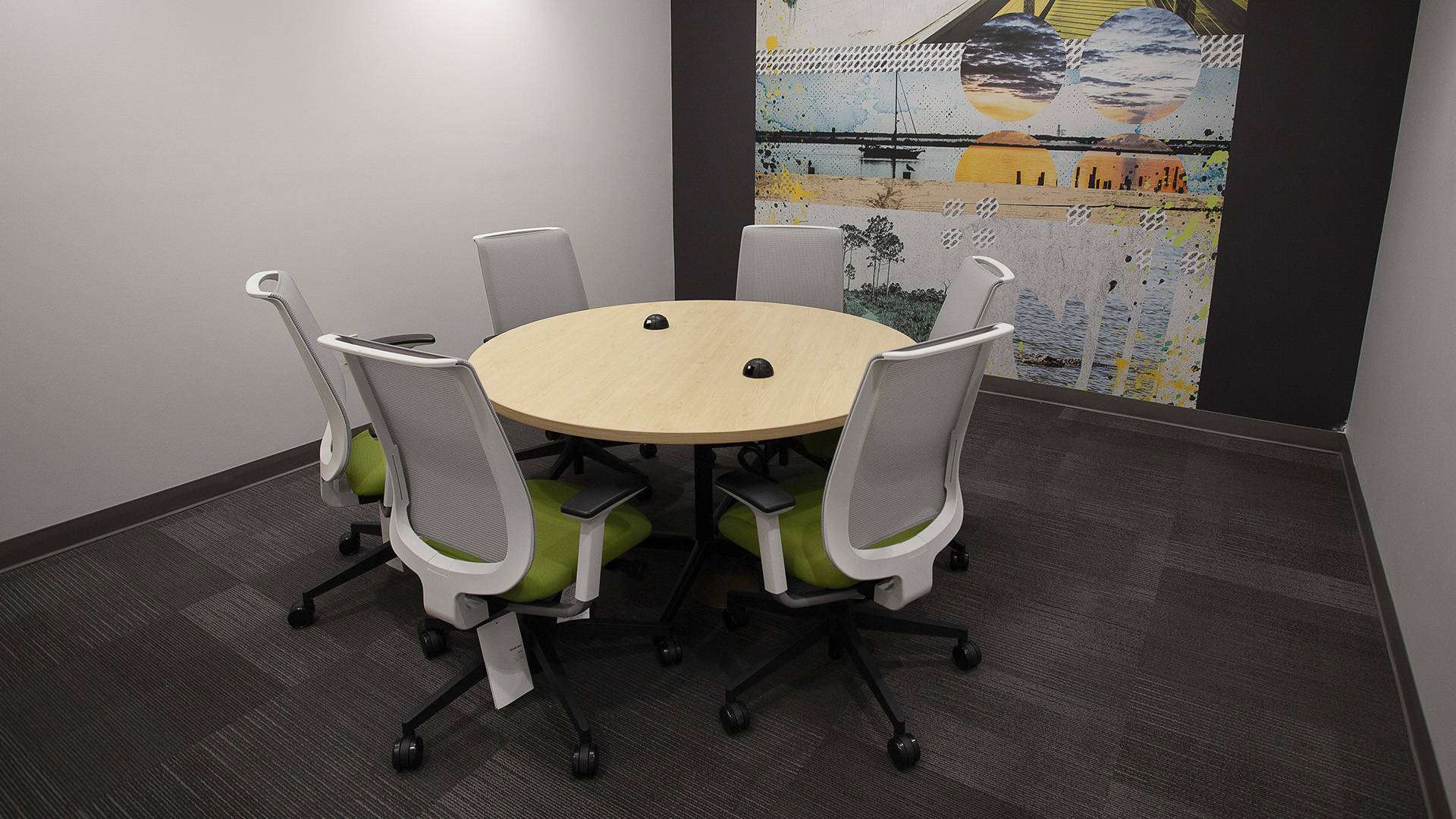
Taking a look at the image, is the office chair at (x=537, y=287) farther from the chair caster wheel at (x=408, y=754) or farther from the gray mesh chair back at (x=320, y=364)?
the chair caster wheel at (x=408, y=754)

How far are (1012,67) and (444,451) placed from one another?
3.76 meters

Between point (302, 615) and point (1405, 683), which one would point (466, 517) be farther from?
point (1405, 683)

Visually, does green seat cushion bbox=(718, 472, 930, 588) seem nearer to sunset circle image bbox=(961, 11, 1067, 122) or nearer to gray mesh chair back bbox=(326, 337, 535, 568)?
gray mesh chair back bbox=(326, 337, 535, 568)

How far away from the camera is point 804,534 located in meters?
2.12

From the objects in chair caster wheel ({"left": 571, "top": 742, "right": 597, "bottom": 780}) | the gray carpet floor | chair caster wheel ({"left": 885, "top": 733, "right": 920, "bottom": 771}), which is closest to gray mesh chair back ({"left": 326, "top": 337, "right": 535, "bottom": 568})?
chair caster wheel ({"left": 571, "top": 742, "right": 597, "bottom": 780})

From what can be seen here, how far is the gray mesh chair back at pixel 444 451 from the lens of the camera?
1645 mm

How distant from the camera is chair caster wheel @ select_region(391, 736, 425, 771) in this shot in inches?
80.2

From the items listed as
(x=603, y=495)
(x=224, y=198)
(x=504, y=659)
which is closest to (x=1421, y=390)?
(x=603, y=495)

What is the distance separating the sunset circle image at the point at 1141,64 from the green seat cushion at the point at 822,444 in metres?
2.46

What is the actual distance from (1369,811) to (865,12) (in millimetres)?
4240

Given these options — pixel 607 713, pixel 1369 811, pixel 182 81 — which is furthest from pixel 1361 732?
pixel 182 81

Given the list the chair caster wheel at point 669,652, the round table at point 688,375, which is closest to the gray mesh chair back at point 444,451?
the round table at point 688,375

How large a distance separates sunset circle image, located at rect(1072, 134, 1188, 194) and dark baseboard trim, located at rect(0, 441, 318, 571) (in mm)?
3931

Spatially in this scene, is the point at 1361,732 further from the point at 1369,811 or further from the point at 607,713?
the point at 607,713
